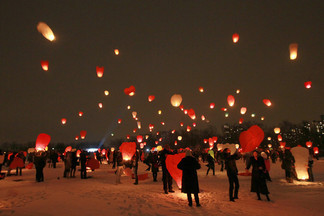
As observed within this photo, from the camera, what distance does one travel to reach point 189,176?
6.83 m

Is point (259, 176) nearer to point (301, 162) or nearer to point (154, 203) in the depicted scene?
point (154, 203)

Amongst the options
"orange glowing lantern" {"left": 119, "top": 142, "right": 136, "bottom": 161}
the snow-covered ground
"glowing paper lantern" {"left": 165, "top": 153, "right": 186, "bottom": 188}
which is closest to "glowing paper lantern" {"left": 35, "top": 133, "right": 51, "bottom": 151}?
"orange glowing lantern" {"left": 119, "top": 142, "right": 136, "bottom": 161}

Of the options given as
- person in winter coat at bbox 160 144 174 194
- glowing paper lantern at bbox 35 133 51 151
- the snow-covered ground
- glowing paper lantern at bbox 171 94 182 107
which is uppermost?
glowing paper lantern at bbox 171 94 182 107

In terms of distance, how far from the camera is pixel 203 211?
6.11 meters

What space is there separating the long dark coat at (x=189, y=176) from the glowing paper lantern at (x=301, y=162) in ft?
21.4

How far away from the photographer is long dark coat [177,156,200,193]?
6.71 m

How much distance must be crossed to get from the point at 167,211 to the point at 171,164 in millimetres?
2870

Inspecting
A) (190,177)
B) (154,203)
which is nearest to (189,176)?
(190,177)

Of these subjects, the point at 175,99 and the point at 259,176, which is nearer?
the point at 259,176

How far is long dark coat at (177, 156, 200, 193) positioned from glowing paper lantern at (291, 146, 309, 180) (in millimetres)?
6538

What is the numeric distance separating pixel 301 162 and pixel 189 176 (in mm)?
6800

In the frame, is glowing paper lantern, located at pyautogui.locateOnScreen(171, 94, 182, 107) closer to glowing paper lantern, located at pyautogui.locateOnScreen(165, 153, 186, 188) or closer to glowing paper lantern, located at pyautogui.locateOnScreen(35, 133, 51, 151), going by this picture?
glowing paper lantern, located at pyautogui.locateOnScreen(165, 153, 186, 188)

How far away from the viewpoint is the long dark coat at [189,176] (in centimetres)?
671

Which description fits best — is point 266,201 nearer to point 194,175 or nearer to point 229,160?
point 229,160
